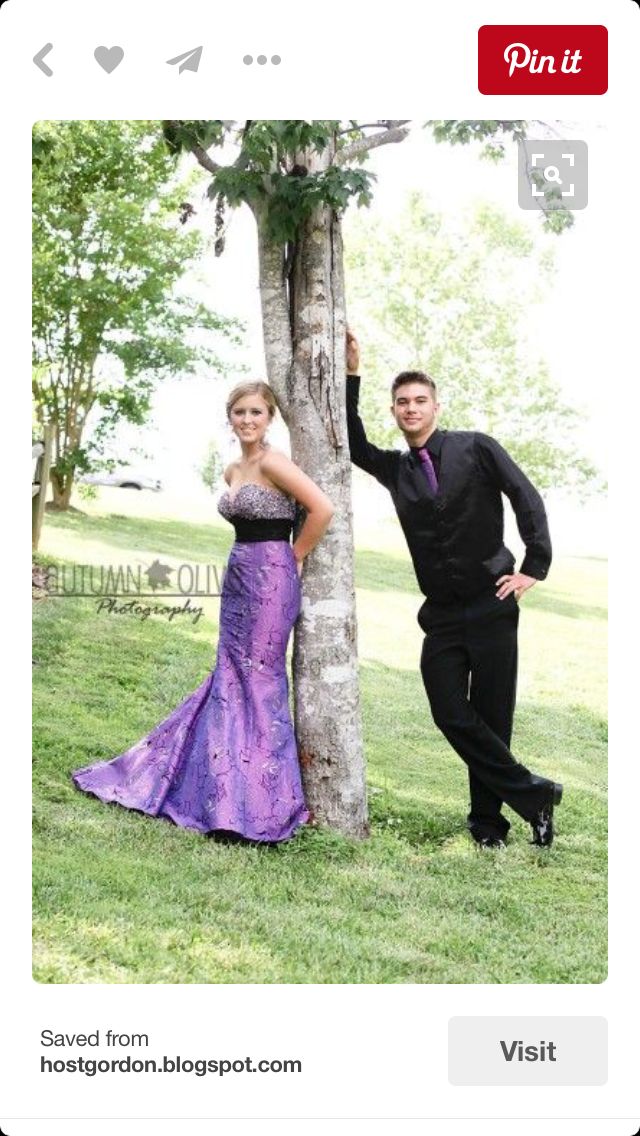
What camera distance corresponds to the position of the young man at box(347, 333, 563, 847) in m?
5.02

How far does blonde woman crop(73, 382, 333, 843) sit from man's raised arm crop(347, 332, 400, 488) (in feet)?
1.17

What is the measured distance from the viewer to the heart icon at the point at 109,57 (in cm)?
328

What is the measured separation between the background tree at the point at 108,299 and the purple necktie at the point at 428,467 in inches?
43.3

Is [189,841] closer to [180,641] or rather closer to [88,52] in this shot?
[180,641]

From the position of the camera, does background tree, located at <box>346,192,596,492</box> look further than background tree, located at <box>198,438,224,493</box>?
Yes

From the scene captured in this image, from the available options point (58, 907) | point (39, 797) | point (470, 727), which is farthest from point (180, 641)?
point (58, 907)

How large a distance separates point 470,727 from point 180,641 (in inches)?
68.8

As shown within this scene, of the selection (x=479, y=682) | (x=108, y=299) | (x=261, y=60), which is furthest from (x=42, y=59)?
(x=108, y=299)

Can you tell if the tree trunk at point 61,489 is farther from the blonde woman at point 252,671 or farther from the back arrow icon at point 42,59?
the back arrow icon at point 42,59

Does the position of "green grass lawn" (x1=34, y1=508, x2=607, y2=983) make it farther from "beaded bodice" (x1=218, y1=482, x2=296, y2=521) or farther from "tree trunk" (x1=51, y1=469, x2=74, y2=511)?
"beaded bodice" (x1=218, y1=482, x2=296, y2=521)

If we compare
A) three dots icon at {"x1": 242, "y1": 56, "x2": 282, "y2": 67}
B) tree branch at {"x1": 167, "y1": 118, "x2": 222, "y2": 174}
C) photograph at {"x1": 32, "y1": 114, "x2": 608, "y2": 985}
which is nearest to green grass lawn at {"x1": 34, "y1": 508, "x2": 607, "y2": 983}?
photograph at {"x1": 32, "y1": 114, "x2": 608, "y2": 985}

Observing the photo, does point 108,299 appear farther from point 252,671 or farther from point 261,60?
point 261,60

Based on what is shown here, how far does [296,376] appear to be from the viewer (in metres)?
4.93
